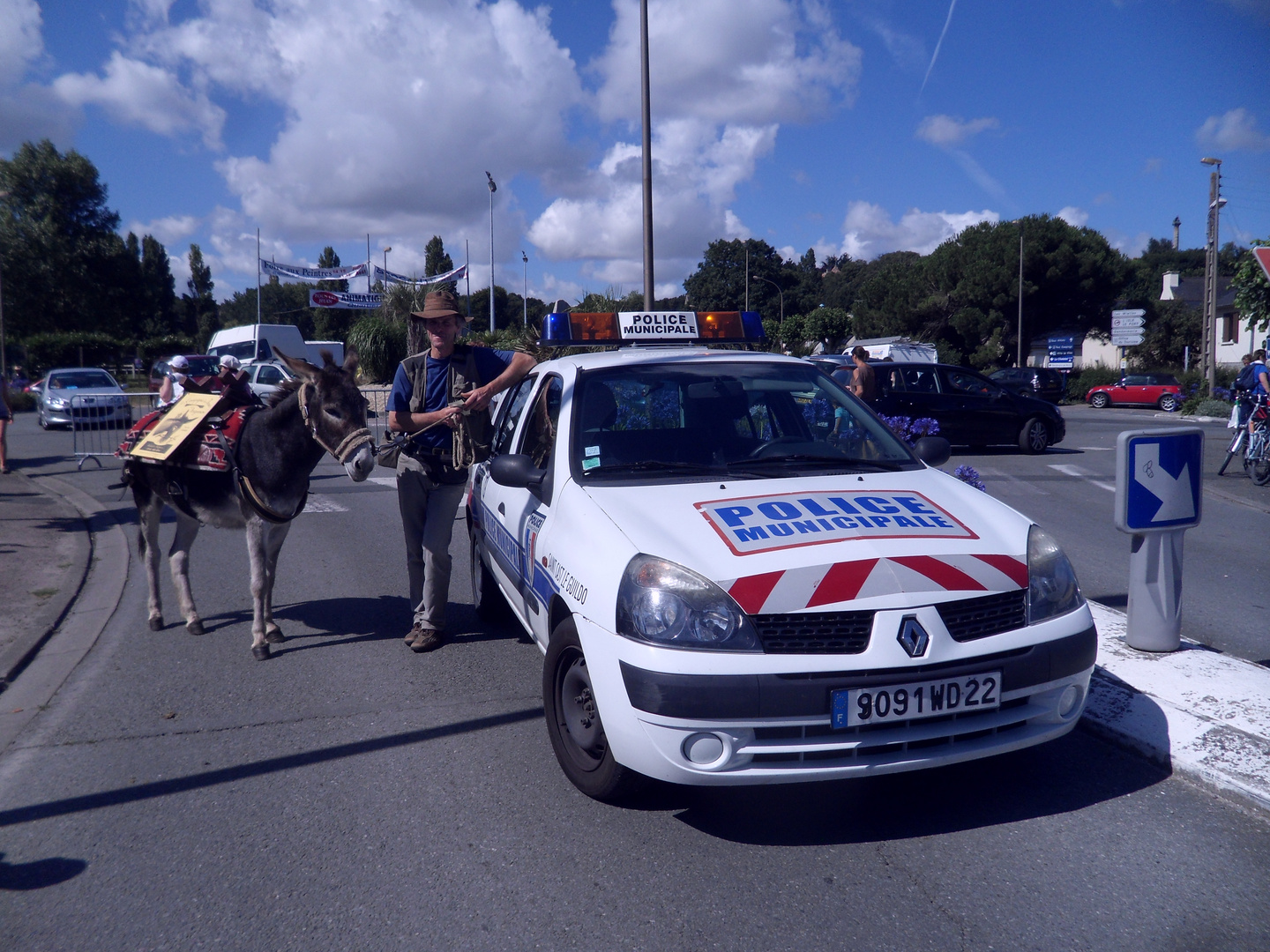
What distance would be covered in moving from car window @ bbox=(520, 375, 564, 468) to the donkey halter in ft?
3.17

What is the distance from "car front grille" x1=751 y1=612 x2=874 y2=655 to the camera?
311 centimetres

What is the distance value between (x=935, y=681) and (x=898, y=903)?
2.32 ft

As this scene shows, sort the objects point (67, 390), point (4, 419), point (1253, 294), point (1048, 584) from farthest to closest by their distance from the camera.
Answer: point (67, 390)
point (1253, 294)
point (4, 419)
point (1048, 584)

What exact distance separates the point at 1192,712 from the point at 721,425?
2.47 meters

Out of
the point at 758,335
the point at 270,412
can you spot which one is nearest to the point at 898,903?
the point at 758,335

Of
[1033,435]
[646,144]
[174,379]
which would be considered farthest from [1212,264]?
[174,379]

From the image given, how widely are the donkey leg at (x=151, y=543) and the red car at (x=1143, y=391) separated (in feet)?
122

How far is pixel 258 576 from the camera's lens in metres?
5.71

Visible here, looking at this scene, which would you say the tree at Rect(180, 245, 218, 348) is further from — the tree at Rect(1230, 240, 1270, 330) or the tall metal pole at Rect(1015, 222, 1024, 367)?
the tree at Rect(1230, 240, 1270, 330)

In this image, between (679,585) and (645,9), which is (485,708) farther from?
(645,9)

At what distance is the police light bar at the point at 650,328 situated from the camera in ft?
19.4

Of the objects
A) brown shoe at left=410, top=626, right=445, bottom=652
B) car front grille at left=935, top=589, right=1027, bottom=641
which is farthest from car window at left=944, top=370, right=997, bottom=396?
car front grille at left=935, top=589, right=1027, bottom=641

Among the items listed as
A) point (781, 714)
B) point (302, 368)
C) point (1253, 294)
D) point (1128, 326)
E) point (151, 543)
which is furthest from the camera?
point (1128, 326)

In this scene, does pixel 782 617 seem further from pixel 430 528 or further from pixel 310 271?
pixel 310 271
